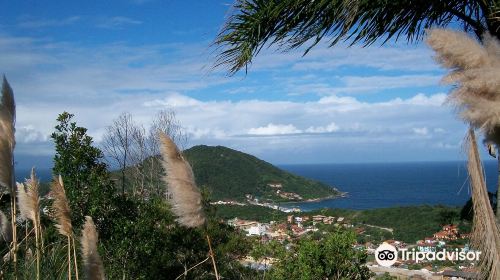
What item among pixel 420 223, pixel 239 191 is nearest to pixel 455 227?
pixel 420 223

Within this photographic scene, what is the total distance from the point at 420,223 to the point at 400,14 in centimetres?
1058

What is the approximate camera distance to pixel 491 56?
82 cm

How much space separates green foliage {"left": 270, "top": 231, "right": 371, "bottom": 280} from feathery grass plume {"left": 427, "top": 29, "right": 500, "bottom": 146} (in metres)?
4.54

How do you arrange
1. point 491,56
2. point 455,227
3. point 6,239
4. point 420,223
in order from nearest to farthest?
point 491,56, point 6,239, point 455,227, point 420,223

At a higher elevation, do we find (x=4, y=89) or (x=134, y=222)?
(x=4, y=89)

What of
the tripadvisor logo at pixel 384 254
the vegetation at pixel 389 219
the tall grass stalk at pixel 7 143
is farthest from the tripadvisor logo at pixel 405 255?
the tall grass stalk at pixel 7 143

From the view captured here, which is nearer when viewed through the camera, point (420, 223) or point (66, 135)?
point (66, 135)

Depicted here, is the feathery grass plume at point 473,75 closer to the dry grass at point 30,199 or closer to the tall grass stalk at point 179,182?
the tall grass stalk at point 179,182

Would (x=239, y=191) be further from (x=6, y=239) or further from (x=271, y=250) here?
(x=6, y=239)

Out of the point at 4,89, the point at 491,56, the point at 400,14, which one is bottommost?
the point at 491,56

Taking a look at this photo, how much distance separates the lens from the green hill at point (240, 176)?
27.1 m

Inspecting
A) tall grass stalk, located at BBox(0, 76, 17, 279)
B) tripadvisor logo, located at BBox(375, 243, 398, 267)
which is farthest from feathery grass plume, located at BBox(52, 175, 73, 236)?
tripadvisor logo, located at BBox(375, 243, 398, 267)

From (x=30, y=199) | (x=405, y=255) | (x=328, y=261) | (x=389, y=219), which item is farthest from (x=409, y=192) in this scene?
(x=30, y=199)

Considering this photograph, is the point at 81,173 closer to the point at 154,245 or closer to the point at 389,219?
the point at 154,245
